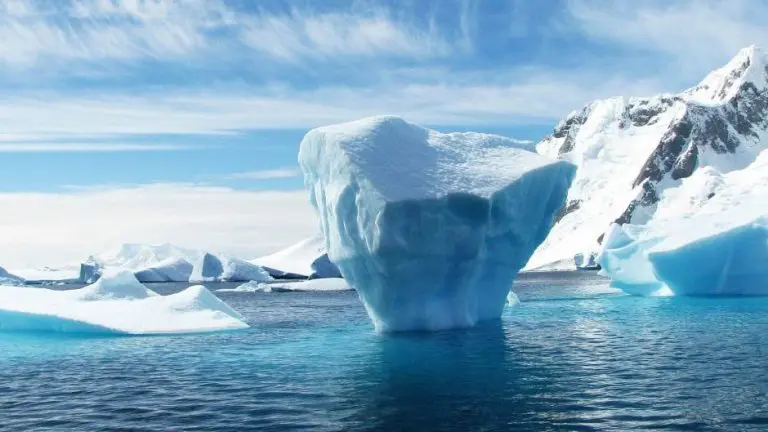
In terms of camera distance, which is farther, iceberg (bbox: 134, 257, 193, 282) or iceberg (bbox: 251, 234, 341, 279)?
iceberg (bbox: 134, 257, 193, 282)

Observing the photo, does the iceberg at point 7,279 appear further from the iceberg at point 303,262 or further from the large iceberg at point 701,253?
the large iceberg at point 701,253

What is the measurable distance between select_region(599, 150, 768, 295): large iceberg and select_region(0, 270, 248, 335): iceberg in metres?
24.9

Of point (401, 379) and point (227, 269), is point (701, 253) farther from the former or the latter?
point (227, 269)

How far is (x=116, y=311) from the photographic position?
30453 millimetres

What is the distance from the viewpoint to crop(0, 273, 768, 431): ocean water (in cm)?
1272

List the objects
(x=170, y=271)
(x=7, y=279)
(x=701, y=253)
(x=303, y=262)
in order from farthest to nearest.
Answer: (x=303, y=262)
(x=170, y=271)
(x=7, y=279)
(x=701, y=253)

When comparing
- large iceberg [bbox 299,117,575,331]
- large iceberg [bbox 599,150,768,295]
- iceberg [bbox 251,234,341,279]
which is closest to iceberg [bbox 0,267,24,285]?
iceberg [bbox 251,234,341,279]

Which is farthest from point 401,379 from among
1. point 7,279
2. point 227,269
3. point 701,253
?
point 7,279

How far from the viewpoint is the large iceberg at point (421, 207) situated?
23672 mm

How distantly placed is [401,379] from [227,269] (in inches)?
3336

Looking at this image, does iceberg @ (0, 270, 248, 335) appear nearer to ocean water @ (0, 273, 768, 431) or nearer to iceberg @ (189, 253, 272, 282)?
ocean water @ (0, 273, 768, 431)

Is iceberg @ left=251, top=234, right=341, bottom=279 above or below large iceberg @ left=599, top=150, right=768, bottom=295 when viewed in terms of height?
above

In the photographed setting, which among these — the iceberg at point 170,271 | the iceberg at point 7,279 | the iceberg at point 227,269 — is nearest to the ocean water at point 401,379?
the iceberg at point 227,269

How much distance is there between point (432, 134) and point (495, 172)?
9.05 feet
